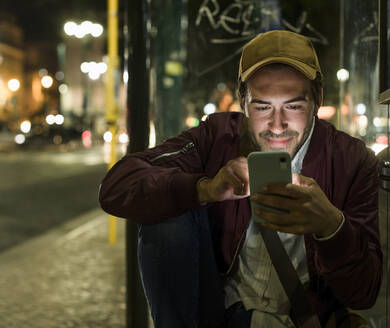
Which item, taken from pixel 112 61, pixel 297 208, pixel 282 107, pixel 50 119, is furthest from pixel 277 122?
pixel 50 119

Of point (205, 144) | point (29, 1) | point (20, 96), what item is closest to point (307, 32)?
point (205, 144)

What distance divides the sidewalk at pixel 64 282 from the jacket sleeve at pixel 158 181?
1953 millimetres

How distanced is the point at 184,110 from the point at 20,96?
61.6m

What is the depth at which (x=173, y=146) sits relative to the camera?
220 cm

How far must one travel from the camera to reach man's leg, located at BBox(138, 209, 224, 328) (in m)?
1.91

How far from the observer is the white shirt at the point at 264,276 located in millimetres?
1978

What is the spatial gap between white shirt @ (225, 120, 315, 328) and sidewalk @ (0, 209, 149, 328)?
190 centimetres

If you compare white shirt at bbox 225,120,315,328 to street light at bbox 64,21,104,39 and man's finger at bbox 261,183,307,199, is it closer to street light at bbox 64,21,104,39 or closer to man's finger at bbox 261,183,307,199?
man's finger at bbox 261,183,307,199

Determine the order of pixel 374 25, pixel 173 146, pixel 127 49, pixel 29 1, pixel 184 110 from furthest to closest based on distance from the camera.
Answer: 1. pixel 29 1
2. pixel 184 110
3. pixel 127 49
4. pixel 374 25
5. pixel 173 146

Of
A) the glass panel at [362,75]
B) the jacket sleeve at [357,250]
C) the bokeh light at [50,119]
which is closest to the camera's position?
the jacket sleeve at [357,250]

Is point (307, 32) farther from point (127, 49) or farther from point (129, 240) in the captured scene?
point (129, 240)

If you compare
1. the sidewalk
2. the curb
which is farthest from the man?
the curb

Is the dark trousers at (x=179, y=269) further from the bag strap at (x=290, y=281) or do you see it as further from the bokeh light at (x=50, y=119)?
the bokeh light at (x=50, y=119)

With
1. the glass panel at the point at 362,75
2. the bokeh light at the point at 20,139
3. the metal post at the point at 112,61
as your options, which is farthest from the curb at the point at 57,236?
the bokeh light at the point at 20,139
